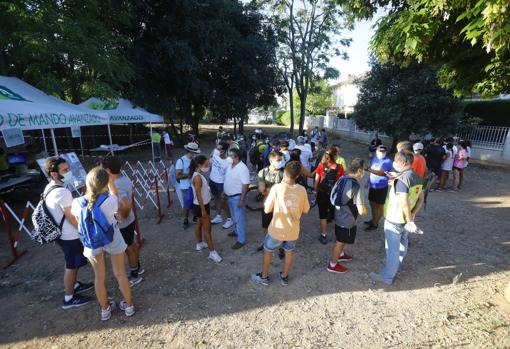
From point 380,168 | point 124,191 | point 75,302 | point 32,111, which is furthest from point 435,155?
point 32,111

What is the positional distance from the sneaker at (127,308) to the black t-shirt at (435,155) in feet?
28.6

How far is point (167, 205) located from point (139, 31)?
11.8 m

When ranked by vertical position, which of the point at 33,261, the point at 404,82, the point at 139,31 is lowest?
the point at 33,261

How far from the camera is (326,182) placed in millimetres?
5066

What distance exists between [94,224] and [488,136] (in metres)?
16.3

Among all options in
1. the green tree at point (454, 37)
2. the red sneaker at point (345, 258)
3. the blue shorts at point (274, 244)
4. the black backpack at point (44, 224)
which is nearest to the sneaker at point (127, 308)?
the black backpack at point (44, 224)

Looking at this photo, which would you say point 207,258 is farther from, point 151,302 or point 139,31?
point 139,31

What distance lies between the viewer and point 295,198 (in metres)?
3.59

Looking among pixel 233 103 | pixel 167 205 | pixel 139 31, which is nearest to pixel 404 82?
pixel 233 103

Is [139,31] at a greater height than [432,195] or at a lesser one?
greater

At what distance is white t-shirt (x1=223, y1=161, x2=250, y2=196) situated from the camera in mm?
4746

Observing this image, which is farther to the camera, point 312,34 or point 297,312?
point 312,34

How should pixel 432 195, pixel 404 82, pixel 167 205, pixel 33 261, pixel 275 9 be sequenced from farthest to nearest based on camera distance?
pixel 275 9 < pixel 404 82 < pixel 432 195 < pixel 167 205 < pixel 33 261

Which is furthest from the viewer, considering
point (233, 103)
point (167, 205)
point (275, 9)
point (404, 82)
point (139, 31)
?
point (275, 9)
